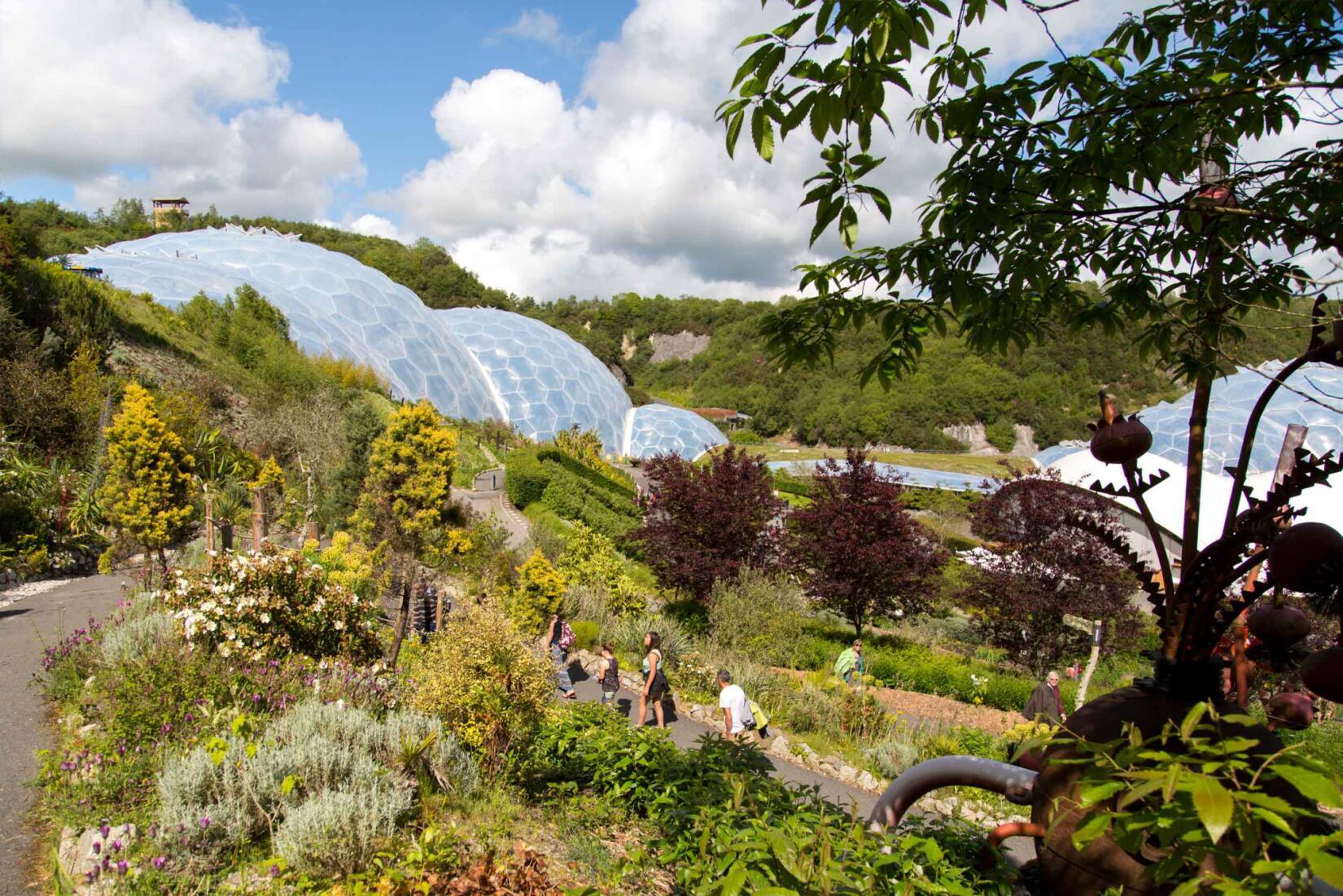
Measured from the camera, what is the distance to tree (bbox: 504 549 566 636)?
412 inches

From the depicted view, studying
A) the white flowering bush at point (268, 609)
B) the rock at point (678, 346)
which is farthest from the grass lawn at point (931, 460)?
the white flowering bush at point (268, 609)

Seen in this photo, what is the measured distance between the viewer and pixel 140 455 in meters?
9.62

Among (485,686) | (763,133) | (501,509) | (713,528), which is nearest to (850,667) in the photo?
(713,528)

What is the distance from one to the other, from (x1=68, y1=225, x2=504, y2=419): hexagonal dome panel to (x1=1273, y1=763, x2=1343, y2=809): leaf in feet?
93.5

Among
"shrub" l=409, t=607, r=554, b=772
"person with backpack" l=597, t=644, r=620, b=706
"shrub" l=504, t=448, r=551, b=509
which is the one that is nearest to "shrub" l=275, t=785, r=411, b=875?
"shrub" l=409, t=607, r=554, b=772

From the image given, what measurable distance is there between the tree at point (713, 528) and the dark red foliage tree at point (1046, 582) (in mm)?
3642

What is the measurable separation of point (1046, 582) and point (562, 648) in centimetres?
768

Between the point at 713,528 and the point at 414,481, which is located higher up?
the point at 414,481

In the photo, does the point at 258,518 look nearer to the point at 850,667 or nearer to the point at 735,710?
the point at 735,710

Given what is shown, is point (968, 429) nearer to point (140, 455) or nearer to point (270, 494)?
point (270, 494)

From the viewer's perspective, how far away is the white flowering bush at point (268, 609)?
19.9 feet

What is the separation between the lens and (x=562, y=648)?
960 centimetres

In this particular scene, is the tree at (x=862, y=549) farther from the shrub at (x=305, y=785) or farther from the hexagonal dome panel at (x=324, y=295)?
the hexagonal dome panel at (x=324, y=295)

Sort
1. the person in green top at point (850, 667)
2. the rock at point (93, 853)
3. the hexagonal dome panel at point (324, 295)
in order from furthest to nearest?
the hexagonal dome panel at point (324, 295)
the person in green top at point (850, 667)
the rock at point (93, 853)
